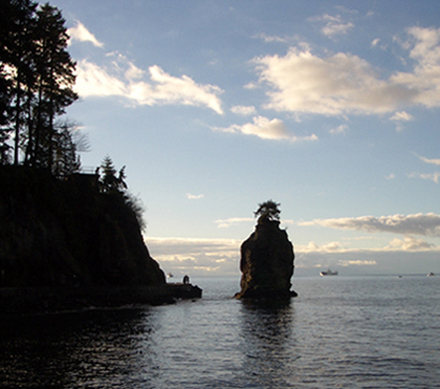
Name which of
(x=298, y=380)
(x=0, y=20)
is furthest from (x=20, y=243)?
(x=298, y=380)

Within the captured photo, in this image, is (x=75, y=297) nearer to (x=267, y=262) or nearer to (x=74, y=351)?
(x=74, y=351)

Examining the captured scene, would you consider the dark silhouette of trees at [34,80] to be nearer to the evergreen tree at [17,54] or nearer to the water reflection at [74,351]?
the evergreen tree at [17,54]

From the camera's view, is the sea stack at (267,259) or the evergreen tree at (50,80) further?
the sea stack at (267,259)

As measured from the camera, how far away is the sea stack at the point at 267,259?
90.2 m

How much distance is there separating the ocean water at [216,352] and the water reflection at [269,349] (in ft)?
0.21

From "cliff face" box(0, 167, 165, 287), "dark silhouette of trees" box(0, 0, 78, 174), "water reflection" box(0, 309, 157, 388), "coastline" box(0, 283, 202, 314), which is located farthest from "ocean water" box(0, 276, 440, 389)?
"dark silhouette of trees" box(0, 0, 78, 174)

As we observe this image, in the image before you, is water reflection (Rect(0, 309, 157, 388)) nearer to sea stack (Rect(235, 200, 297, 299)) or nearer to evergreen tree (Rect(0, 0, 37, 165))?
evergreen tree (Rect(0, 0, 37, 165))

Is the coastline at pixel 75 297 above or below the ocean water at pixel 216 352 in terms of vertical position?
above

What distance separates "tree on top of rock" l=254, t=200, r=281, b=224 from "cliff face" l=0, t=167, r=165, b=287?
84.5 feet

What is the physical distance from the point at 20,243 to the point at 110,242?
1630cm

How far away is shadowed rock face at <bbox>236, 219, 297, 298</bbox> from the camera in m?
90.2

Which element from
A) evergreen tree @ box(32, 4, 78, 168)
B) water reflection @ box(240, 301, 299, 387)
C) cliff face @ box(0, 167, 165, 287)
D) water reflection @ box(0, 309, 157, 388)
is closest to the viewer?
water reflection @ box(0, 309, 157, 388)

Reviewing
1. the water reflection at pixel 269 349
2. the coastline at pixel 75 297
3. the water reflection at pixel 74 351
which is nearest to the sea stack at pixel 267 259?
the coastline at pixel 75 297

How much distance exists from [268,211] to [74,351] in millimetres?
66630
